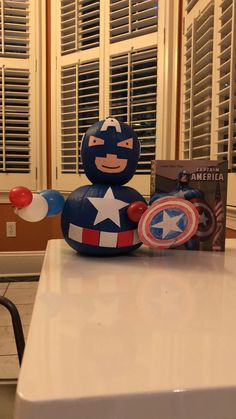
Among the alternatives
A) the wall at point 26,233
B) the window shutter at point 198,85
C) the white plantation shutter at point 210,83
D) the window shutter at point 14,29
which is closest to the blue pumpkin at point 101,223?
the white plantation shutter at point 210,83

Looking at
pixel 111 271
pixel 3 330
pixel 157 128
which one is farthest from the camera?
pixel 157 128

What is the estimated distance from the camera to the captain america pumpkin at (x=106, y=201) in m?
0.94

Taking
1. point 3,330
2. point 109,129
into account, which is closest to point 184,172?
point 109,129

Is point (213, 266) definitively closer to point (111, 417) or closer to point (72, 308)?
point (72, 308)

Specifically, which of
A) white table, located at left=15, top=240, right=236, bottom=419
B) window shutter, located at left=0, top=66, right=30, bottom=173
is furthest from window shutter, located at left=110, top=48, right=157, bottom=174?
white table, located at left=15, top=240, right=236, bottom=419

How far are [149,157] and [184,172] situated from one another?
149cm

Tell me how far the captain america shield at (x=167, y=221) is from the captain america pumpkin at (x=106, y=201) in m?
0.03

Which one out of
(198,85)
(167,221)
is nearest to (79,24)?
(198,85)

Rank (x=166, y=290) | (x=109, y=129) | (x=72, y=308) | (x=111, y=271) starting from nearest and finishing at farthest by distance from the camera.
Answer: (x=72, y=308) → (x=166, y=290) → (x=111, y=271) → (x=109, y=129)

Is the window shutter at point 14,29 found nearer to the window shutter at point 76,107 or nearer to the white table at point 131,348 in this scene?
the window shutter at point 76,107

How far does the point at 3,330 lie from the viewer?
1950 mm

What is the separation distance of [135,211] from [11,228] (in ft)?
7.37

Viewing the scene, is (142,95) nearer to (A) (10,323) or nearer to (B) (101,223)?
(A) (10,323)

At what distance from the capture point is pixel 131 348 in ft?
1.42
